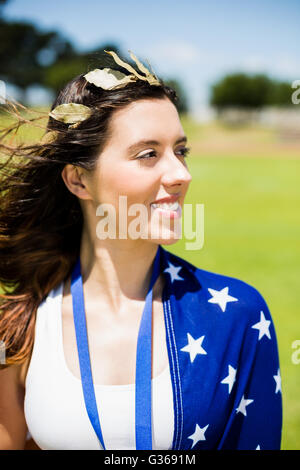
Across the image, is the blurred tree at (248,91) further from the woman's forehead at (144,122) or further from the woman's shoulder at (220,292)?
the woman's forehead at (144,122)

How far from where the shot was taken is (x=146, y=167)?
2.23 meters

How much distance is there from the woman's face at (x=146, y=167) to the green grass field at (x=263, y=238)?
2.79 metres

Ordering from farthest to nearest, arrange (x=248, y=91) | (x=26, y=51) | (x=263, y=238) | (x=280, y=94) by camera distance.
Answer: (x=248, y=91)
(x=280, y=94)
(x=26, y=51)
(x=263, y=238)

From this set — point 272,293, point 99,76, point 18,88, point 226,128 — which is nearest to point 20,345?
point 99,76

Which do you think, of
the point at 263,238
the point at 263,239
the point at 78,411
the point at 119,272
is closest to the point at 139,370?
the point at 78,411

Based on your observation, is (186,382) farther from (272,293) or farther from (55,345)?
(272,293)

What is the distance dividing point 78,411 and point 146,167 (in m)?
1.15

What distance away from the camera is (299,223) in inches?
518

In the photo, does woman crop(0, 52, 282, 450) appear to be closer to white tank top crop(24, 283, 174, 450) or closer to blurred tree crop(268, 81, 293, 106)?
white tank top crop(24, 283, 174, 450)

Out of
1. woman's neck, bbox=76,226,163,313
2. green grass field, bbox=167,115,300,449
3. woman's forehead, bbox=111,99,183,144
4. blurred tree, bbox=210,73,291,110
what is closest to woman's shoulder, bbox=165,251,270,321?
woman's neck, bbox=76,226,163,313

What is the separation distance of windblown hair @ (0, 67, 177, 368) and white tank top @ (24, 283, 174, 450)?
0.59 feet

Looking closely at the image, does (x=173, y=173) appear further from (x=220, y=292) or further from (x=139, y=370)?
(x=139, y=370)

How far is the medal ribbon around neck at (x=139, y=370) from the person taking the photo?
2174 mm

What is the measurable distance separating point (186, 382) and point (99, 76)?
4.91 ft
